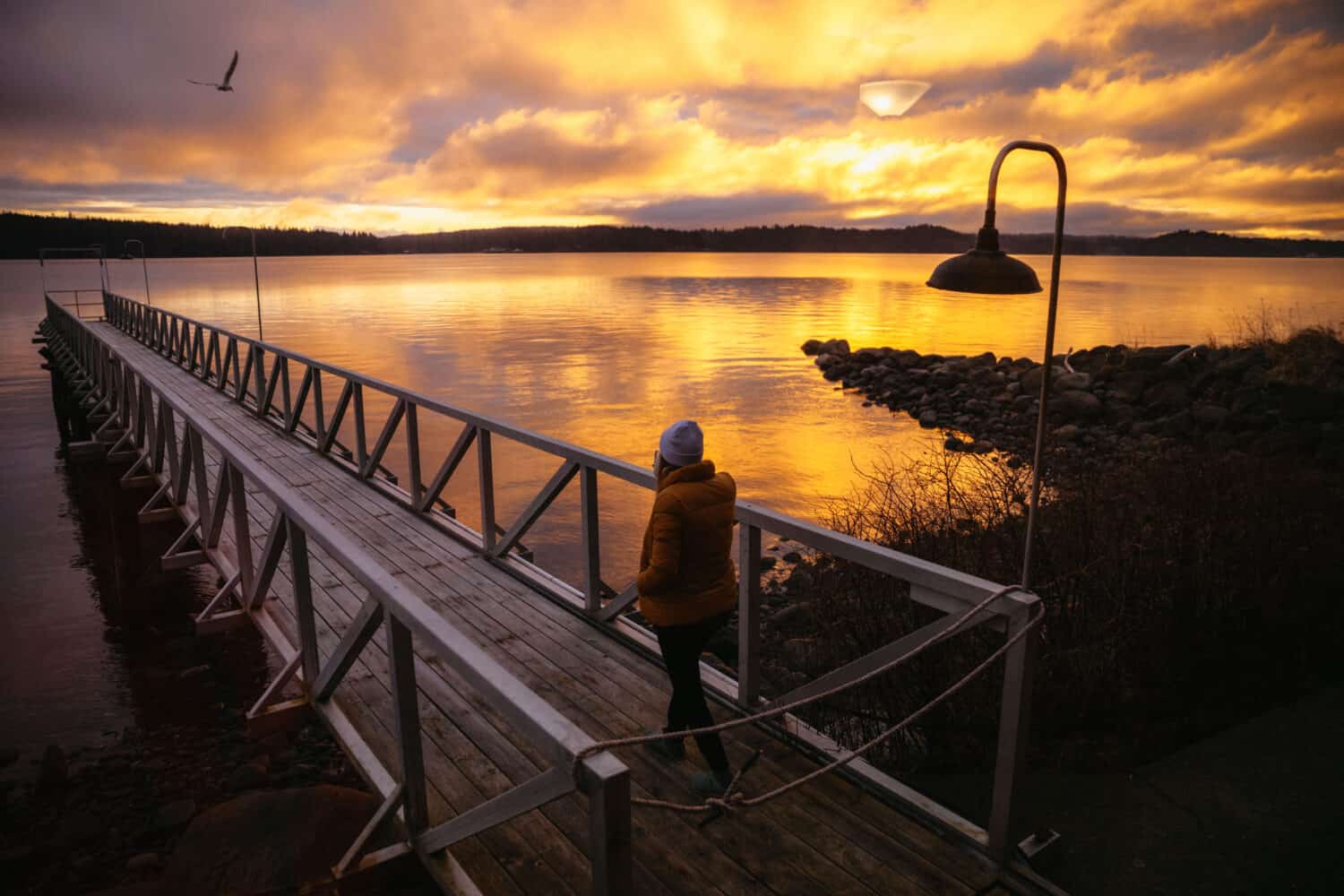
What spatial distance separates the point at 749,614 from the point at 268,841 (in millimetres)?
2783

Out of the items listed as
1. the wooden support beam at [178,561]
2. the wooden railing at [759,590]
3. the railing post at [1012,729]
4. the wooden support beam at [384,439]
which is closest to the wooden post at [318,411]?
the wooden support beam at [384,439]

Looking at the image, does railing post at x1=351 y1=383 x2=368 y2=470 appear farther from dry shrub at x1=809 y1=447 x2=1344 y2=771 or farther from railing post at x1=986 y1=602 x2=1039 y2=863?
railing post at x1=986 y1=602 x2=1039 y2=863

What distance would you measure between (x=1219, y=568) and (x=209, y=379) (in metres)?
20.0

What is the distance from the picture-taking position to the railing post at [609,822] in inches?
85.5

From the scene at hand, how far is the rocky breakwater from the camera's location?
1662 cm

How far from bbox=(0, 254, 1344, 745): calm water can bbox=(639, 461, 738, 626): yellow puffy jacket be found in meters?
5.54

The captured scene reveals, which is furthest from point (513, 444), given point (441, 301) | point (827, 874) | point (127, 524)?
point (441, 301)

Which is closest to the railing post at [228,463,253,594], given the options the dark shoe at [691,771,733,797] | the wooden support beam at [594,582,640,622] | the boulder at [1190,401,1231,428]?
the wooden support beam at [594,582,640,622]

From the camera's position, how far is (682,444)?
3.61 metres

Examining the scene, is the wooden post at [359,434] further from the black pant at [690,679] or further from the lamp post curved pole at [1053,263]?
the lamp post curved pole at [1053,263]

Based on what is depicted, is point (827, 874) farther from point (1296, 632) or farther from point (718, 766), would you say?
point (1296, 632)

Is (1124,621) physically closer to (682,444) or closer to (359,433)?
(682,444)

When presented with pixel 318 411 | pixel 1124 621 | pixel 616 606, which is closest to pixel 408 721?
pixel 616 606

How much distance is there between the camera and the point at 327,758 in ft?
18.6
